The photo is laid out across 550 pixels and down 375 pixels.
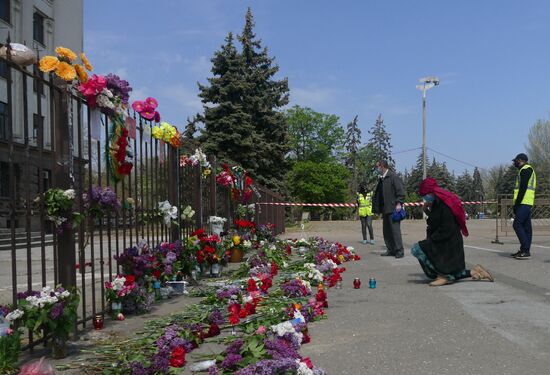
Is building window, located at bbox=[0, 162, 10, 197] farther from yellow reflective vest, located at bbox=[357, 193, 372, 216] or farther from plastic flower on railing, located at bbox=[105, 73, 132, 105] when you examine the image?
yellow reflective vest, located at bbox=[357, 193, 372, 216]

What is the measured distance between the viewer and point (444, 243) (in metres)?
8.09

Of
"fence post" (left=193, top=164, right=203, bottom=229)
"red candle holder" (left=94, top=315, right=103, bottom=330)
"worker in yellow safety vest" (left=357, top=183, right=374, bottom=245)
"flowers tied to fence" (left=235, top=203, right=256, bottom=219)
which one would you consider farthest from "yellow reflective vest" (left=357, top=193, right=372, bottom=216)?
"red candle holder" (left=94, top=315, right=103, bottom=330)

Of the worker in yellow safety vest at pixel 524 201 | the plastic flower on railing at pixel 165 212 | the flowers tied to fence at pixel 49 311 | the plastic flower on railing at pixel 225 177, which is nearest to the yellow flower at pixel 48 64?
the flowers tied to fence at pixel 49 311

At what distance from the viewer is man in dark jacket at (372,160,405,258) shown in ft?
39.7

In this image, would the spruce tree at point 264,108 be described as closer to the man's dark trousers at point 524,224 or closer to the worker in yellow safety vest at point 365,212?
the worker in yellow safety vest at point 365,212

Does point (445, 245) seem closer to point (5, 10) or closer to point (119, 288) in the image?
point (119, 288)

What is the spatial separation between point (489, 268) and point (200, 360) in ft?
23.7

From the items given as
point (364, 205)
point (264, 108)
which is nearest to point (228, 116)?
point (264, 108)

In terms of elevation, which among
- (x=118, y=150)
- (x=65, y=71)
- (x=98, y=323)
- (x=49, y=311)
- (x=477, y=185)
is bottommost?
(x=98, y=323)

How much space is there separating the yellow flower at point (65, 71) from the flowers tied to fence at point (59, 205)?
99 cm

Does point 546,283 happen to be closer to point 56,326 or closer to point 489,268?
point 489,268

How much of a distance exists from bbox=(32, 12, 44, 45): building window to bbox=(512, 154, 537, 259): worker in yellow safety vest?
27.7 meters

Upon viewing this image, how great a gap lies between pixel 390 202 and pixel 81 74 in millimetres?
8378

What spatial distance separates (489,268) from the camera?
1001 centimetres
